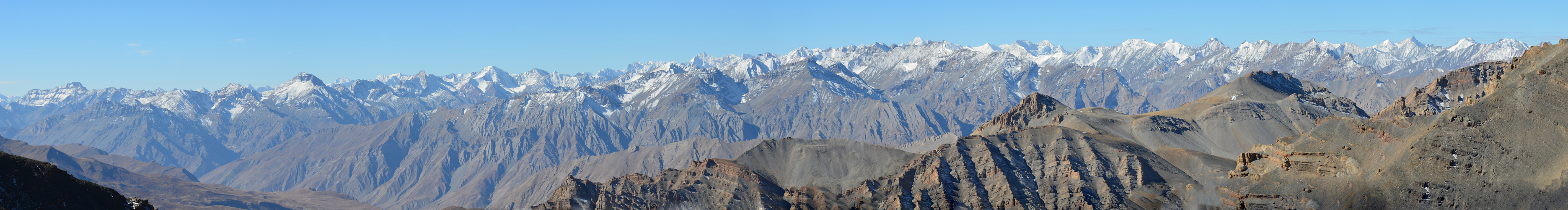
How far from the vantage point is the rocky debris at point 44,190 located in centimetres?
9288

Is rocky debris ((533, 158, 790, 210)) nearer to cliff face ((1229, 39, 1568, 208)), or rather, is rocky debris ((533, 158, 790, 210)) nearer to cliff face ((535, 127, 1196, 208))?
cliff face ((535, 127, 1196, 208))

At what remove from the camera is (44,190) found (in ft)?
313

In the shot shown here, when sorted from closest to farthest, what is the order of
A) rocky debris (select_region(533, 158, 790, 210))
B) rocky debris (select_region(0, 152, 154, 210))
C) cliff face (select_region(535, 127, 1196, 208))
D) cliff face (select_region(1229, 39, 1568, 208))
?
cliff face (select_region(1229, 39, 1568, 208)) → rocky debris (select_region(0, 152, 154, 210)) → cliff face (select_region(535, 127, 1196, 208)) → rocky debris (select_region(533, 158, 790, 210))

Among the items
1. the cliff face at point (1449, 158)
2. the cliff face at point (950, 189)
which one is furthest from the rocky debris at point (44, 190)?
the cliff face at point (1449, 158)

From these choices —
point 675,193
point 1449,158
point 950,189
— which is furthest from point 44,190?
point 950,189

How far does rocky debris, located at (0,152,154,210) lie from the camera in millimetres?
92875

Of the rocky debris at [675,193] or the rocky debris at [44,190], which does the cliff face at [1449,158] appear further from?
the rocky debris at [44,190]

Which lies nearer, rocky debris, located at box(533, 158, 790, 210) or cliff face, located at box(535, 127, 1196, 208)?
→ cliff face, located at box(535, 127, 1196, 208)

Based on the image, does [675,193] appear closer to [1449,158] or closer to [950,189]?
[950,189]

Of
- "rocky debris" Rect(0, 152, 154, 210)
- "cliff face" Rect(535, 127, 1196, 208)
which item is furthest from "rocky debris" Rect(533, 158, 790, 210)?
"rocky debris" Rect(0, 152, 154, 210)

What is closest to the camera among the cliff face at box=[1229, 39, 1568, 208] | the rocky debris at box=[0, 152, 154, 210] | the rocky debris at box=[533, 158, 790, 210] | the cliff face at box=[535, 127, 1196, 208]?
the cliff face at box=[1229, 39, 1568, 208]

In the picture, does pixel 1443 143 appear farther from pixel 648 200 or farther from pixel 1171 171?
pixel 648 200

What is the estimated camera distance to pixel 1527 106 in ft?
258

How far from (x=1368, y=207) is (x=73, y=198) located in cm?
11944
